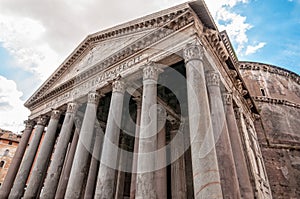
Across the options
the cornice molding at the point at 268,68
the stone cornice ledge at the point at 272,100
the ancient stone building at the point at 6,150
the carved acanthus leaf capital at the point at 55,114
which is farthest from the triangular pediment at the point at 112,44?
the ancient stone building at the point at 6,150

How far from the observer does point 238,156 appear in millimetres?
6766

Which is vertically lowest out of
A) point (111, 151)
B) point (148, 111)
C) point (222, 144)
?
point (111, 151)

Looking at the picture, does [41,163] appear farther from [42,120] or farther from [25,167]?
[42,120]

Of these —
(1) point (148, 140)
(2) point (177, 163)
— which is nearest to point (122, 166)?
(2) point (177, 163)

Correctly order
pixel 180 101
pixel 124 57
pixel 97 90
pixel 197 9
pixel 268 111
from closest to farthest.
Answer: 1. pixel 197 9
2. pixel 124 57
3. pixel 97 90
4. pixel 180 101
5. pixel 268 111

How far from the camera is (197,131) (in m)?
4.40

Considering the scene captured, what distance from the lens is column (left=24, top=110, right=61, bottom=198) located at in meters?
7.88

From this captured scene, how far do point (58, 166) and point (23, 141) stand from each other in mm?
4506

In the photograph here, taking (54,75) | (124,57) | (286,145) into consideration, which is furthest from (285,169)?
(54,75)

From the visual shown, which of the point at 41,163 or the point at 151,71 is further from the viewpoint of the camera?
the point at 41,163

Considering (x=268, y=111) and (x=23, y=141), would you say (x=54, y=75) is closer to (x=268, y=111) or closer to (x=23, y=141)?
(x=23, y=141)

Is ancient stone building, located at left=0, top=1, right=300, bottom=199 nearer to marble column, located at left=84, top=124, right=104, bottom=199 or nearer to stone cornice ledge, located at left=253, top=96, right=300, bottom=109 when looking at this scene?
marble column, located at left=84, top=124, right=104, bottom=199

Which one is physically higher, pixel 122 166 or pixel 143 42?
pixel 143 42

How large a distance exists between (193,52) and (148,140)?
2.76 meters
